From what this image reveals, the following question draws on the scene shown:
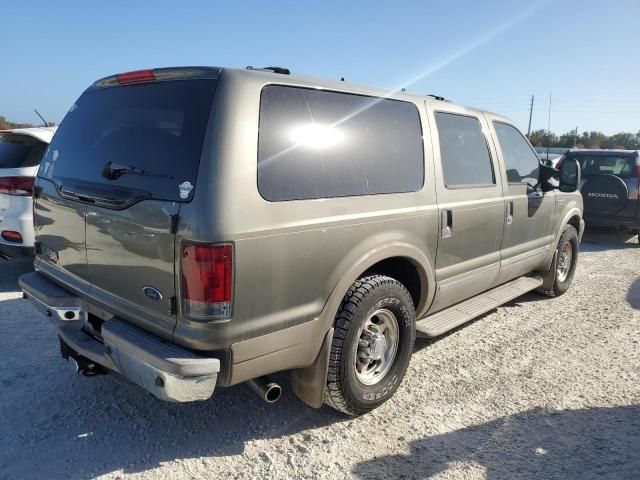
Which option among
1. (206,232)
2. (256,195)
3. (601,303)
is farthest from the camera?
(601,303)

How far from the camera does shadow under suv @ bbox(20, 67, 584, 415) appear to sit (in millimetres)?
2201

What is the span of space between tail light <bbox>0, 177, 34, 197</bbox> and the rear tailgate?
2.24 m

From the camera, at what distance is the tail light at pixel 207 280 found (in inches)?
83.9

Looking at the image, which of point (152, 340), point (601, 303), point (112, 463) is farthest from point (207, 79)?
point (601, 303)

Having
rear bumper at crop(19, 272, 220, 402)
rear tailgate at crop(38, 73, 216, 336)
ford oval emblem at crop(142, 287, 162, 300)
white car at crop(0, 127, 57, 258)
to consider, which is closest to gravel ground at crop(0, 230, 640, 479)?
rear bumper at crop(19, 272, 220, 402)

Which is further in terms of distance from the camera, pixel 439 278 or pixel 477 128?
pixel 477 128

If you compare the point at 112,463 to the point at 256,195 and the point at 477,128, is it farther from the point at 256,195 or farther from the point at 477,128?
the point at 477,128

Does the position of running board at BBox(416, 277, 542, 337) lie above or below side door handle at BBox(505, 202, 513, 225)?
below

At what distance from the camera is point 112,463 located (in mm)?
2551

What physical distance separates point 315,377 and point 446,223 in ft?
4.91

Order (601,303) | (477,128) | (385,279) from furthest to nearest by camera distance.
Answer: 1. (601,303)
2. (477,128)
3. (385,279)

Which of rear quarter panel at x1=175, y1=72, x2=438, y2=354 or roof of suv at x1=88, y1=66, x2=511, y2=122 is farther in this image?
roof of suv at x1=88, y1=66, x2=511, y2=122

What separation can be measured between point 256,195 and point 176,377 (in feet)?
2.97

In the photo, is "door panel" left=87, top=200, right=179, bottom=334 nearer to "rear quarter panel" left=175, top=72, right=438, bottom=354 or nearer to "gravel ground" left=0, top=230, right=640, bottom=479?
"rear quarter panel" left=175, top=72, right=438, bottom=354
